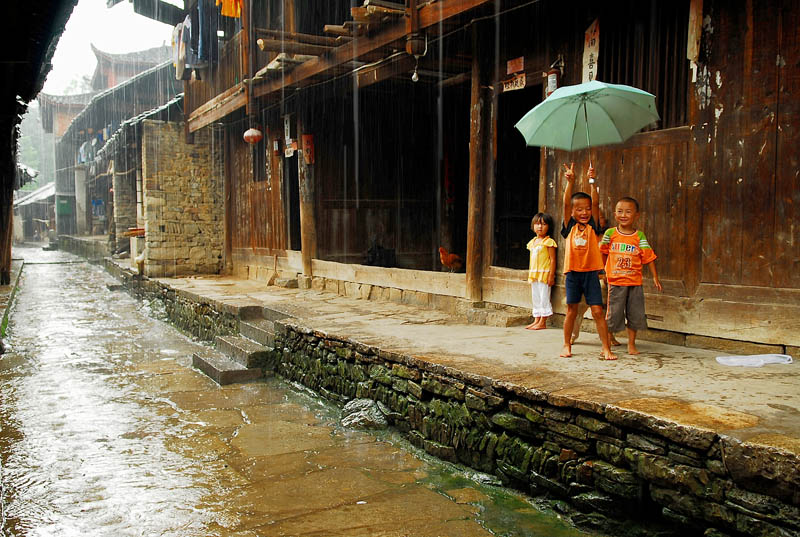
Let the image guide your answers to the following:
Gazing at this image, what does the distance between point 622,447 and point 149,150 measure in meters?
14.5

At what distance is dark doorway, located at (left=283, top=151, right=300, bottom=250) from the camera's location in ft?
42.7

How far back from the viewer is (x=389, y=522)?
4.20m

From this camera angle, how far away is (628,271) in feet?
17.7

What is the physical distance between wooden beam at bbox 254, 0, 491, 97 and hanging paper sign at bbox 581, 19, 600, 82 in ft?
3.58

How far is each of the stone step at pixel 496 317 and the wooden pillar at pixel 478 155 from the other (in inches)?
12.6

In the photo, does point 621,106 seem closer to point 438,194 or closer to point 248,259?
point 438,194

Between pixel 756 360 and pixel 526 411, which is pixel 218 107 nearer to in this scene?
pixel 526 411

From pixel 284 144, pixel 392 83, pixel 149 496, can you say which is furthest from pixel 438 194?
pixel 149 496

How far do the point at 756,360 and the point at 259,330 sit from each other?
250 inches

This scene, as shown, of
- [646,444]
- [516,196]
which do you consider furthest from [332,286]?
[646,444]

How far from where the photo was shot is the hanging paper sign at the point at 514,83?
7373 millimetres

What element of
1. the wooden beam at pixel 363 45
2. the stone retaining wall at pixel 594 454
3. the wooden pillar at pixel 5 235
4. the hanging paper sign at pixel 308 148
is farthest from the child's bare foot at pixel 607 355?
the wooden pillar at pixel 5 235

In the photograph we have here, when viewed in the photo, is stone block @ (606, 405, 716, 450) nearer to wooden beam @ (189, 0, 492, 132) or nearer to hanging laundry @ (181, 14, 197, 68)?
wooden beam @ (189, 0, 492, 132)

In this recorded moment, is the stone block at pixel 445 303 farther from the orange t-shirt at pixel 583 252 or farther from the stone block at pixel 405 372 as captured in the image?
the orange t-shirt at pixel 583 252
